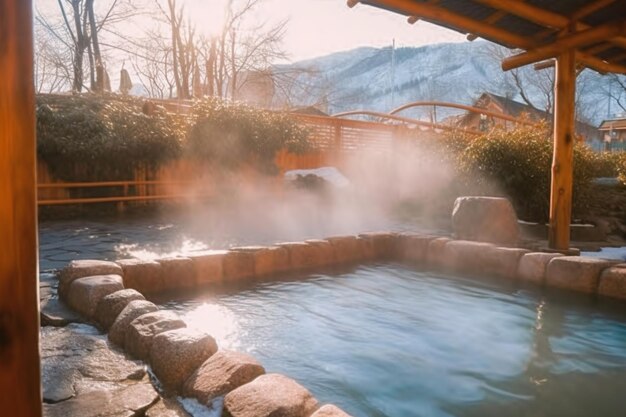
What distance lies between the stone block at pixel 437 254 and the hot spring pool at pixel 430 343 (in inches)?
26.8

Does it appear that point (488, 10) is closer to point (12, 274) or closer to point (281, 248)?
point (281, 248)

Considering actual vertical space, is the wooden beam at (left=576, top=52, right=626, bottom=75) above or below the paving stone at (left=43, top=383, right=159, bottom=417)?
above

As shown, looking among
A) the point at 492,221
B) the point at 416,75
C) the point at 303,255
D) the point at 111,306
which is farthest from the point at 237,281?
the point at 416,75

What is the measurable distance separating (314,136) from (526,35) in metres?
8.32

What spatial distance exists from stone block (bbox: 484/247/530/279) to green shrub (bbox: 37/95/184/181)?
7937mm

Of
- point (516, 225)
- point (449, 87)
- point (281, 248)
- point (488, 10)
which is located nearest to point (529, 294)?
point (516, 225)

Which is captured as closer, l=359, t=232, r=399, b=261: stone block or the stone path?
the stone path

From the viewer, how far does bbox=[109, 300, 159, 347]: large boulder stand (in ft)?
10.2

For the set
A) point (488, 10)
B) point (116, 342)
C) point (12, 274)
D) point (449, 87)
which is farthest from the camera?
point (449, 87)

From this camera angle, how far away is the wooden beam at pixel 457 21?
4.91m

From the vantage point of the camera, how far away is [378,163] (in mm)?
14695

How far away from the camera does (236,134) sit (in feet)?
37.4

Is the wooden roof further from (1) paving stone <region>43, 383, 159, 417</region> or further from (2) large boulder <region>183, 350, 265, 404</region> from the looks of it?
(1) paving stone <region>43, 383, 159, 417</region>

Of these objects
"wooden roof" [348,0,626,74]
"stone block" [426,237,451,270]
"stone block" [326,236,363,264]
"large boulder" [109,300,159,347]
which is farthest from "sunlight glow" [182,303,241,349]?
"wooden roof" [348,0,626,74]
